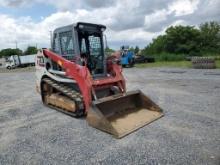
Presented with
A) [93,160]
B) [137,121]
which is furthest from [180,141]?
[93,160]

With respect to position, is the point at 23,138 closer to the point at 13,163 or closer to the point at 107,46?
the point at 13,163

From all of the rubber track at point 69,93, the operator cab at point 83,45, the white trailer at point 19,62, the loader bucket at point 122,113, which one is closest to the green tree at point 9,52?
the white trailer at point 19,62

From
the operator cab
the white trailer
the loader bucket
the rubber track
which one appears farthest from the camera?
the white trailer

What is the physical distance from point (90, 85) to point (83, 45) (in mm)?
1528

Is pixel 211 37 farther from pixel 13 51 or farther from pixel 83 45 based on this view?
pixel 13 51

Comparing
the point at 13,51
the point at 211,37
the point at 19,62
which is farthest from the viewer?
the point at 13,51

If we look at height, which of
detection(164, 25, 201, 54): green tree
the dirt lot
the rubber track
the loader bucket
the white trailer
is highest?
detection(164, 25, 201, 54): green tree

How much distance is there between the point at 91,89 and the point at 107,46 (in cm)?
193

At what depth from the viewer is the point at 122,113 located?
6.19 metres

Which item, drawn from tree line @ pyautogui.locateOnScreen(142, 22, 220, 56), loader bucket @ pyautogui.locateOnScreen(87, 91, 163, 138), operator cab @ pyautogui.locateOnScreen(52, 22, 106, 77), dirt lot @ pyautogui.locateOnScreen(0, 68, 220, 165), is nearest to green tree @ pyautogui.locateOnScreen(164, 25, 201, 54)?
tree line @ pyautogui.locateOnScreen(142, 22, 220, 56)

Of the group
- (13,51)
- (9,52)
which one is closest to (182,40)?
(13,51)

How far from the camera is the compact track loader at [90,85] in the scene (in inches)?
225

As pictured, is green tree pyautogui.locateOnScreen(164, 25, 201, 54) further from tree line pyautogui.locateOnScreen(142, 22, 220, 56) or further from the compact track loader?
the compact track loader

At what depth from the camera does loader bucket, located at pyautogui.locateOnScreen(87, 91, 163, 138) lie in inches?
208
